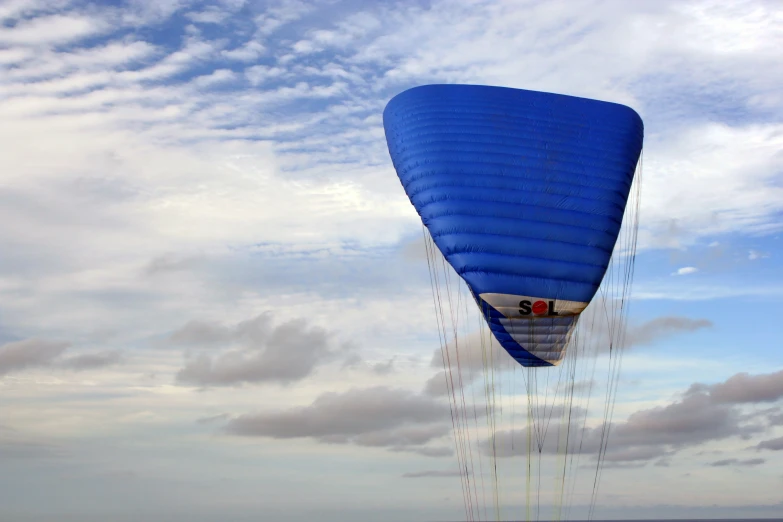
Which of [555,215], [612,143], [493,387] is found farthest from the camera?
[612,143]

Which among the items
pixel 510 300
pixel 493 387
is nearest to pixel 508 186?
pixel 510 300

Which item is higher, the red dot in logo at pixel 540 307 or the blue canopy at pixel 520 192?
the blue canopy at pixel 520 192

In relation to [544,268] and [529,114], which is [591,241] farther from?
[529,114]

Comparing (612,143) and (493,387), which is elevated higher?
(612,143)

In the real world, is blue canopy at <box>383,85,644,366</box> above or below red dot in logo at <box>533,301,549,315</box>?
above

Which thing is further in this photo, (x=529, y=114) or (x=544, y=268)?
(x=529, y=114)

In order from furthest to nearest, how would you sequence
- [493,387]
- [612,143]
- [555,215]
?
[612,143] → [555,215] → [493,387]

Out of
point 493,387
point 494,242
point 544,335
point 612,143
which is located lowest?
point 493,387

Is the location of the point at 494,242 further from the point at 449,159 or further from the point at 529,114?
the point at 529,114

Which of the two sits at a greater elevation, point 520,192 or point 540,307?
point 520,192

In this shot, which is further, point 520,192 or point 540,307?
point 520,192
